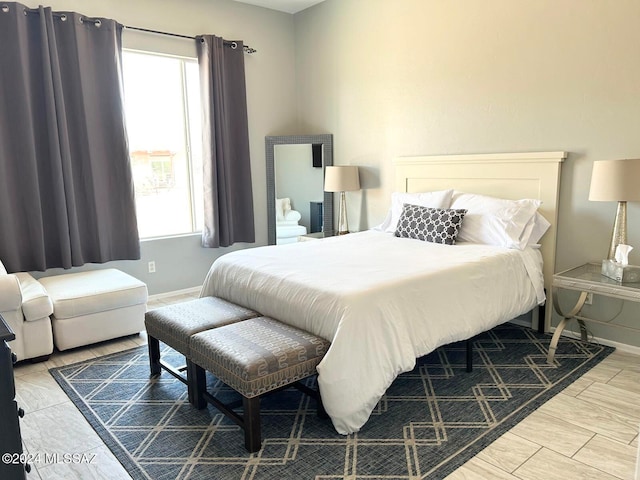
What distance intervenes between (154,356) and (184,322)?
0.53m

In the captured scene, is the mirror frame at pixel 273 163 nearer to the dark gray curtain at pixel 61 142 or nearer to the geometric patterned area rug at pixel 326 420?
the dark gray curtain at pixel 61 142

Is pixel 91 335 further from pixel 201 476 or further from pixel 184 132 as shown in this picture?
pixel 184 132

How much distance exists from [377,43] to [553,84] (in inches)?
70.3

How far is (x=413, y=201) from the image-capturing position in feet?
13.2

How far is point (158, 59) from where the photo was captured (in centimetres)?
457

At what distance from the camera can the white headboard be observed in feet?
11.2

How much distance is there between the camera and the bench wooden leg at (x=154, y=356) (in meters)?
2.92

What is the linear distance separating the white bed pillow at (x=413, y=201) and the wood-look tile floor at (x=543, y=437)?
1.62 metres

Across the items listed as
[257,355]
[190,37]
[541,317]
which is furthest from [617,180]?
[190,37]

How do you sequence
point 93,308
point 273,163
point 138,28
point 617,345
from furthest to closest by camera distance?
point 273,163 → point 138,28 → point 93,308 → point 617,345

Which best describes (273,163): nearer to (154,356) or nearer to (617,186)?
(154,356)

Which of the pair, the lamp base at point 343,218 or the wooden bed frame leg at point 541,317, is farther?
the lamp base at point 343,218

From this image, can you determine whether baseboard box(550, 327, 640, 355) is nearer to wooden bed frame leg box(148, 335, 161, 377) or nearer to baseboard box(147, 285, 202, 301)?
wooden bed frame leg box(148, 335, 161, 377)

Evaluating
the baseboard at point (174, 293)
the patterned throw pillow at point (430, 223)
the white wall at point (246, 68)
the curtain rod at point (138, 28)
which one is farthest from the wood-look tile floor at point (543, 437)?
the curtain rod at point (138, 28)
